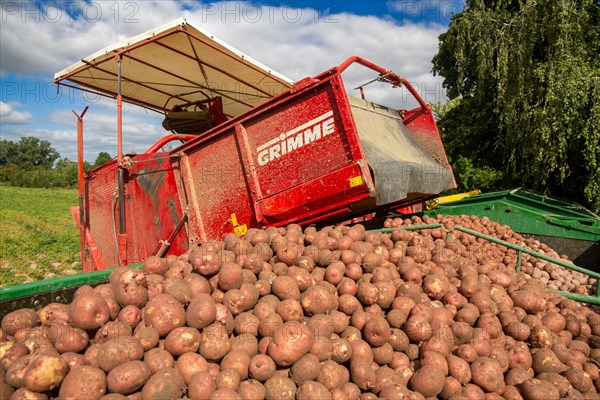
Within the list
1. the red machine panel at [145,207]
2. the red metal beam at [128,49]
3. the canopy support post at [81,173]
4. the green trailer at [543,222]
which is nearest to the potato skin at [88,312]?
the red machine panel at [145,207]

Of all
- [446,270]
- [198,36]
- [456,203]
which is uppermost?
[198,36]

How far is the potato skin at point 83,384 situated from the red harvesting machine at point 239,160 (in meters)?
2.69

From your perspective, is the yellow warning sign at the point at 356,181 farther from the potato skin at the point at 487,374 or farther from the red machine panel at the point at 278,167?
the potato skin at the point at 487,374

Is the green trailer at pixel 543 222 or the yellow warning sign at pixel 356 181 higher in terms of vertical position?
A: the yellow warning sign at pixel 356 181

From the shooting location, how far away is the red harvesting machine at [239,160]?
4215 mm

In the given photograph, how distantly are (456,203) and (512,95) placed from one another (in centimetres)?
385

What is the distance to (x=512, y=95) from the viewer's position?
985 centimetres

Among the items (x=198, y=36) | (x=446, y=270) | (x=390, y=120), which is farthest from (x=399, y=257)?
(x=198, y=36)

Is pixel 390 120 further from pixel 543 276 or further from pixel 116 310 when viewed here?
pixel 116 310

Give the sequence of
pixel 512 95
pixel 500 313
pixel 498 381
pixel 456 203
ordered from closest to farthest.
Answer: pixel 498 381
pixel 500 313
pixel 456 203
pixel 512 95

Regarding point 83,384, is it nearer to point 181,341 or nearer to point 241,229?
point 181,341

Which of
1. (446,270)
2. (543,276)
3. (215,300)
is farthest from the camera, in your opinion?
(543,276)

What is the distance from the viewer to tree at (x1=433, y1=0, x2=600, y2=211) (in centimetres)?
871

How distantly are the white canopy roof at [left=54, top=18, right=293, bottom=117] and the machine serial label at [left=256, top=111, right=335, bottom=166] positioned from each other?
1.66 m
